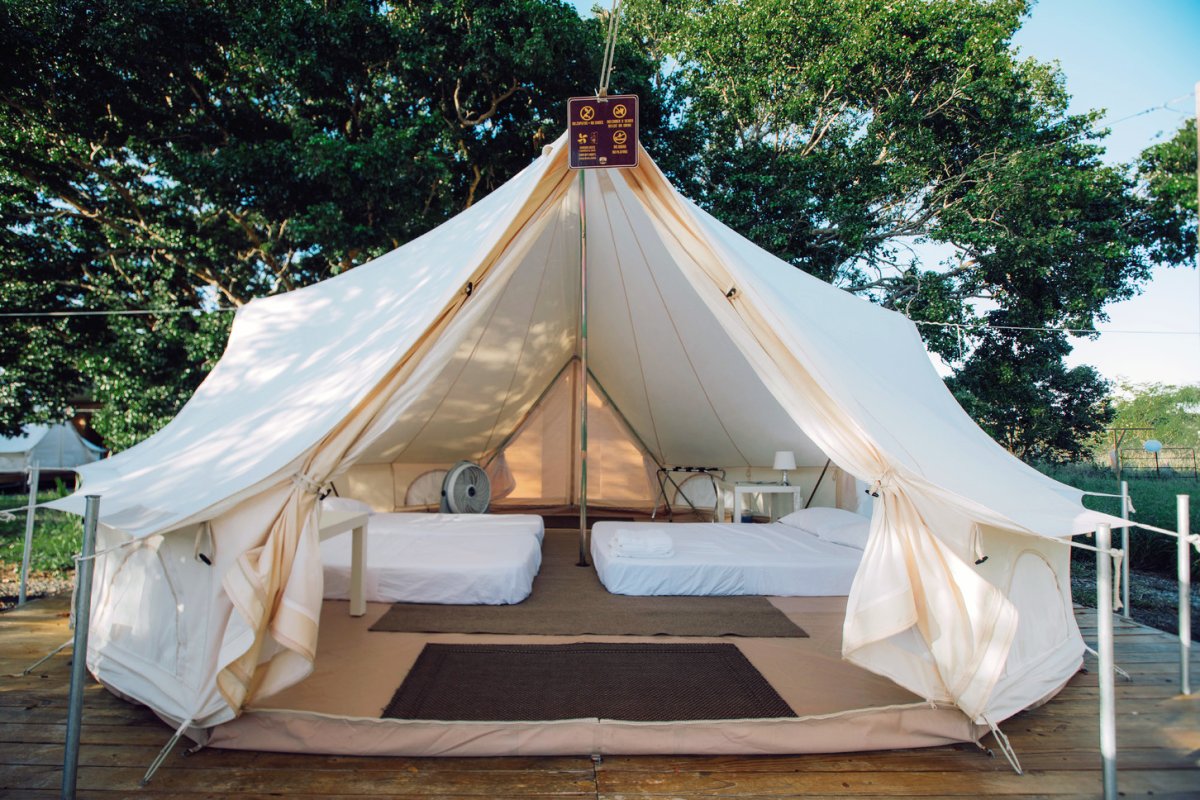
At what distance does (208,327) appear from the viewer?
24.1 feet

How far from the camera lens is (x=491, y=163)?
841 cm

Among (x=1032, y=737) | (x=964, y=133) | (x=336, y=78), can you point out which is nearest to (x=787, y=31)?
(x=964, y=133)

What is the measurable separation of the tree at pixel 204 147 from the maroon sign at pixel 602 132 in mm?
4732

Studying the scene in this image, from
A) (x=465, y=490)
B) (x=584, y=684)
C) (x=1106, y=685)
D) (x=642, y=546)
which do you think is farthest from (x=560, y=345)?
(x=1106, y=685)

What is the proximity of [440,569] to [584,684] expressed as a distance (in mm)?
1395

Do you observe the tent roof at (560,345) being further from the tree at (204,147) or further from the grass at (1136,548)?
the tree at (204,147)

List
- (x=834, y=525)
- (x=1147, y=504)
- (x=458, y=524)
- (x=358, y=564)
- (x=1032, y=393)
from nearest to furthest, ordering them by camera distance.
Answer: (x=358, y=564) < (x=834, y=525) < (x=458, y=524) < (x=1147, y=504) < (x=1032, y=393)

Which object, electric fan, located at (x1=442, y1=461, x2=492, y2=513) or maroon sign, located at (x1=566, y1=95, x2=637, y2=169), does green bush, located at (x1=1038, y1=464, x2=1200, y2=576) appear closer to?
maroon sign, located at (x1=566, y1=95, x2=637, y2=169)

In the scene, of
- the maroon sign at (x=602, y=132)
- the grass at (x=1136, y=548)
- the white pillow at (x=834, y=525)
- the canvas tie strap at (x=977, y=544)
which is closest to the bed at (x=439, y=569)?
the white pillow at (x=834, y=525)

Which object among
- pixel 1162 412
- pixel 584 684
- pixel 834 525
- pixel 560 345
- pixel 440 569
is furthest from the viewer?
pixel 1162 412

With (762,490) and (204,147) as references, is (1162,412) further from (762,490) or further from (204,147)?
(204,147)

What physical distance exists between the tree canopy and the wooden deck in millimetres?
5853

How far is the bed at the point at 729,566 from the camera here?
3.98m

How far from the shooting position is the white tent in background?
12.8 meters
